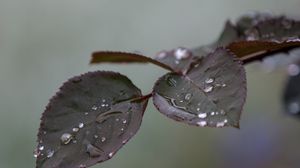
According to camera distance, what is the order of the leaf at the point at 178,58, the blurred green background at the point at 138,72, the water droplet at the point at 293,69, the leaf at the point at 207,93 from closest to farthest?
the leaf at the point at 207,93 → the leaf at the point at 178,58 → the water droplet at the point at 293,69 → the blurred green background at the point at 138,72

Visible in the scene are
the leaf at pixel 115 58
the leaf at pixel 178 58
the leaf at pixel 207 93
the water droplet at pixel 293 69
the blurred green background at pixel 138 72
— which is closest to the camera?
the leaf at pixel 207 93

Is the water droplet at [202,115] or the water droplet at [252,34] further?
the water droplet at [252,34]

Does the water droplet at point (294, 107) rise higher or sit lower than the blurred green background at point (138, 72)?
higher

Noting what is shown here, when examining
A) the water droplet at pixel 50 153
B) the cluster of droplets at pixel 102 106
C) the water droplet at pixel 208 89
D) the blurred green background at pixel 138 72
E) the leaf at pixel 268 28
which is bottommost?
the blurred green background at pixel 138 72

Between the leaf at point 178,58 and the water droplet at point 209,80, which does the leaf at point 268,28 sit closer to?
the leaf at point 178,58

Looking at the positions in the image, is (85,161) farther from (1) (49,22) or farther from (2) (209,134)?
(1) (49,22)

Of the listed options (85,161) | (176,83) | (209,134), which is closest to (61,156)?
(85,161)

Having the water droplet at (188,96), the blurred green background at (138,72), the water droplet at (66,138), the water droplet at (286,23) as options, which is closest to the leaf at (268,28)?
the water droplet at (286,23)

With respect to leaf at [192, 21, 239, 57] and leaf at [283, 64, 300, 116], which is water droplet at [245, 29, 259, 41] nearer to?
leaf at [192, 21, 239, 57]

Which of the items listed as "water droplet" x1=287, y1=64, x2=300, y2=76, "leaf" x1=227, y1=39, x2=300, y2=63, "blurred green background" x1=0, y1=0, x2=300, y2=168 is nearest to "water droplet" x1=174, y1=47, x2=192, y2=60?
"leaf" x1=227, y1=39, x2=300, y2=63
